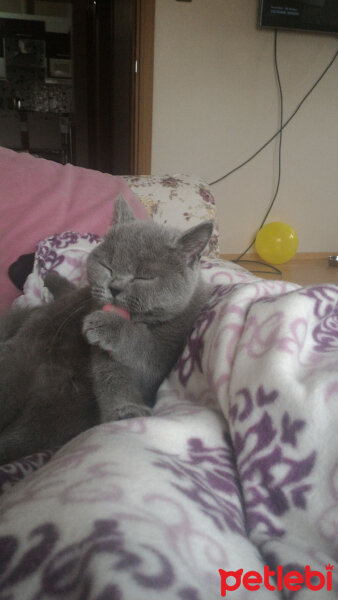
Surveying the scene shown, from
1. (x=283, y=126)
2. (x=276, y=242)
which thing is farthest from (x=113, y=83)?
(x=276, y=242)

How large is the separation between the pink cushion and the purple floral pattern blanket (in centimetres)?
73

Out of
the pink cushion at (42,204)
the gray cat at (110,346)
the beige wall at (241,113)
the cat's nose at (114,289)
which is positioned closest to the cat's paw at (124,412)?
the gray cat at (110,346)

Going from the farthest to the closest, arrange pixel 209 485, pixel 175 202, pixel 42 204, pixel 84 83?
pixel 84 83
pixel 175 202
pixel 42 204
pixel 209 485

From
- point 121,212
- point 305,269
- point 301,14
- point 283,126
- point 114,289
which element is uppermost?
point 301,14

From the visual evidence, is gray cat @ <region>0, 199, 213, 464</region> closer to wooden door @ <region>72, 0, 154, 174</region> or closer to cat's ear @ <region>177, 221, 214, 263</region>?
cat's ear @ <region>177, 221, 214, 263</region>

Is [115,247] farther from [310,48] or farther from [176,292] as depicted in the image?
[310,48]

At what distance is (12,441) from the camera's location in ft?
2.09

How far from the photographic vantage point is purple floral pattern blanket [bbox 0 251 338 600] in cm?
31

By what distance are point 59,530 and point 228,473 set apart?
0.71 ft

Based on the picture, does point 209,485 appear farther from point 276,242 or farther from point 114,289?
point 276,242

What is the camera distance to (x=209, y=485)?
446mm

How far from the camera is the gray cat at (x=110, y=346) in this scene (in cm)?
66

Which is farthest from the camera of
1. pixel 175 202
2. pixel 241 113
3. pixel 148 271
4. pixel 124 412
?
pixel 241 113

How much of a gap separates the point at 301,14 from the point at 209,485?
3041 mm
